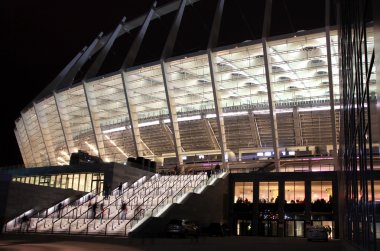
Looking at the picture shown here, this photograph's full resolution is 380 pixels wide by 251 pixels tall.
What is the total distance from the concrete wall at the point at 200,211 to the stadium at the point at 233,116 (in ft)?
4.71

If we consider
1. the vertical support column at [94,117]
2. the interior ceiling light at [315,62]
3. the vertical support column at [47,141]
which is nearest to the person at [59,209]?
the vertical support column at [94,117]

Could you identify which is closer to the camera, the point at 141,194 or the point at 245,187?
the point at 141,194

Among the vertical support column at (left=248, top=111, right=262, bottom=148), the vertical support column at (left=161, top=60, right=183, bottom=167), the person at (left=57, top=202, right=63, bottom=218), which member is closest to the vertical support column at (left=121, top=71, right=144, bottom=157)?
the vertical support column at (left=161, top=60, right=183, bottom=167)

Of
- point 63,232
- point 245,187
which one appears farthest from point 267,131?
point 63,232

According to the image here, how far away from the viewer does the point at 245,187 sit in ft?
139

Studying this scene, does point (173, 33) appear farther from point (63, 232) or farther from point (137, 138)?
point (63, 232)

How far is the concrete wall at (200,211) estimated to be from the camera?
26156mm

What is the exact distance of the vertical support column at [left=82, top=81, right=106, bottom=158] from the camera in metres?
56.3

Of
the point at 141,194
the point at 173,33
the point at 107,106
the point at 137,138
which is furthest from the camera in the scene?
the point at 107,106

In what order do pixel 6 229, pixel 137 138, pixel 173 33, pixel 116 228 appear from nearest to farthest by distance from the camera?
pixel 116 228 → pixel 6 229 → pixel 173 33 → pixel 137 138

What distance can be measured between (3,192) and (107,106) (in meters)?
30.3

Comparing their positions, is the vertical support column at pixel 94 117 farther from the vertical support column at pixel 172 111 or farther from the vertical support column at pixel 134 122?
the vertical support column at pixel 172 111

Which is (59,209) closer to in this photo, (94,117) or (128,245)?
(128,245)

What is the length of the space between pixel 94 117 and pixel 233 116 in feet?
62.7
